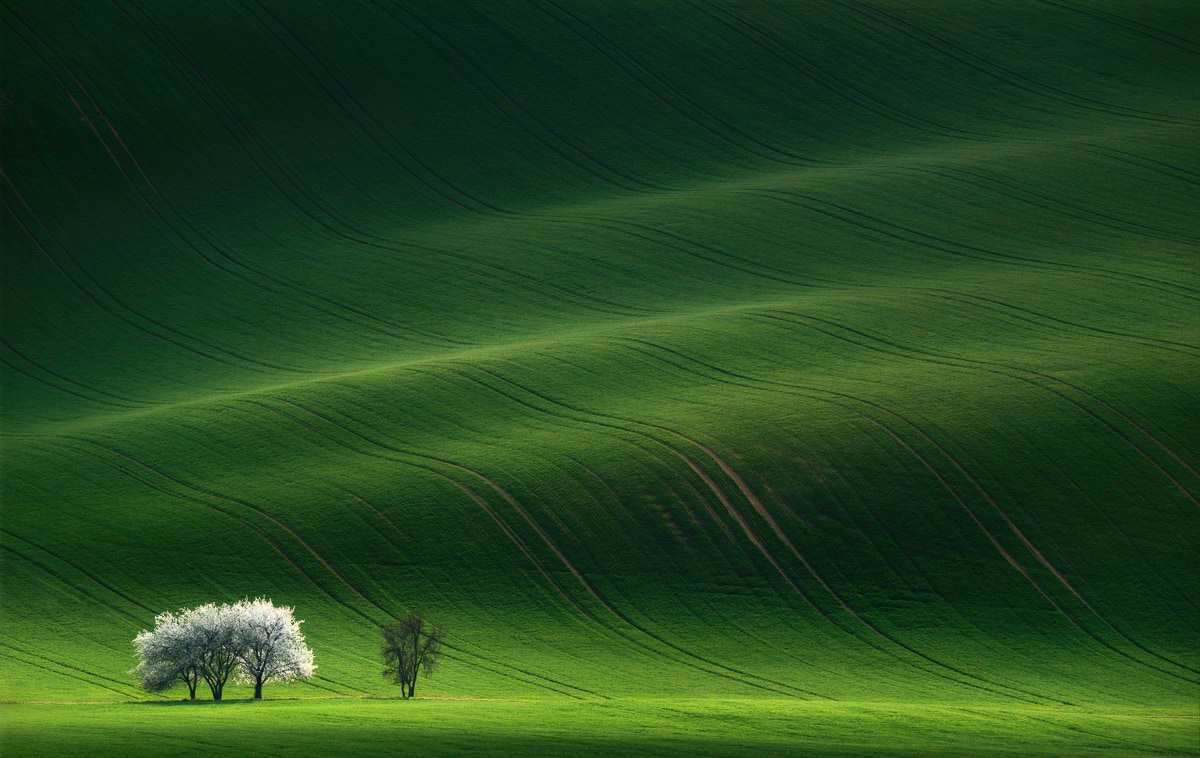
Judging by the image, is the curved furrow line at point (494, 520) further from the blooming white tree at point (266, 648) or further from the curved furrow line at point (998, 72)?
the curved furrow line at point (998, 72)

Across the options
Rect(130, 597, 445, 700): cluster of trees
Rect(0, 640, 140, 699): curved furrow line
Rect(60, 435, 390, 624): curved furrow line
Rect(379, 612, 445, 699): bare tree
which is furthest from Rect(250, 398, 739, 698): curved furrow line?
Rect(0, 640, 140, 699): curved furrow line

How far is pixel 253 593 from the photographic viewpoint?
1358 inches

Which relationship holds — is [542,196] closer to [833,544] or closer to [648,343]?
[648,343]

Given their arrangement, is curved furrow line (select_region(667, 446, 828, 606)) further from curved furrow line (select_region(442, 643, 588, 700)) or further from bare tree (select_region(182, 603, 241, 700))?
bare tree (select_region(182, 603, 241, 700))

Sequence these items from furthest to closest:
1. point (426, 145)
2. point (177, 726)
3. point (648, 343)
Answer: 1. point (426, 145)
2. point (648, 343)
3. point (177, 726)

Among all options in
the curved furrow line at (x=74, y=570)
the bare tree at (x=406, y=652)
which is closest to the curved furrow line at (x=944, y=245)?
the bare tree at (x=406, y=652)

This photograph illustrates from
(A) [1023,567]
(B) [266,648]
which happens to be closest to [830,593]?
(A) [1023,567]

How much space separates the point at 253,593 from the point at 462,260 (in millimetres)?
24645

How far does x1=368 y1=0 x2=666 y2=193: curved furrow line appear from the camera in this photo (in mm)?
63469

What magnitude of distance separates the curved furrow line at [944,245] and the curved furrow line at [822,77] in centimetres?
1103

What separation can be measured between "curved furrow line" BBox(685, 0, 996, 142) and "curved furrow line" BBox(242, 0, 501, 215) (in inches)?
862

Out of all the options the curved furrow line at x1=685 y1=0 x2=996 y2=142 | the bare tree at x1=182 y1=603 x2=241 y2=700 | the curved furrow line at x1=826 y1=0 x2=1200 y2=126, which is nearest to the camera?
the bare tree at x1=182 y1=603 x2=241 y2=700

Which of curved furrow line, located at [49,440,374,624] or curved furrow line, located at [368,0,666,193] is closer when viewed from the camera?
curved furrow line, located at [49,440,374,624]

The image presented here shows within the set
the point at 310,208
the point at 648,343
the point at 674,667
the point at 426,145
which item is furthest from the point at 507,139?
the point at 674,667
